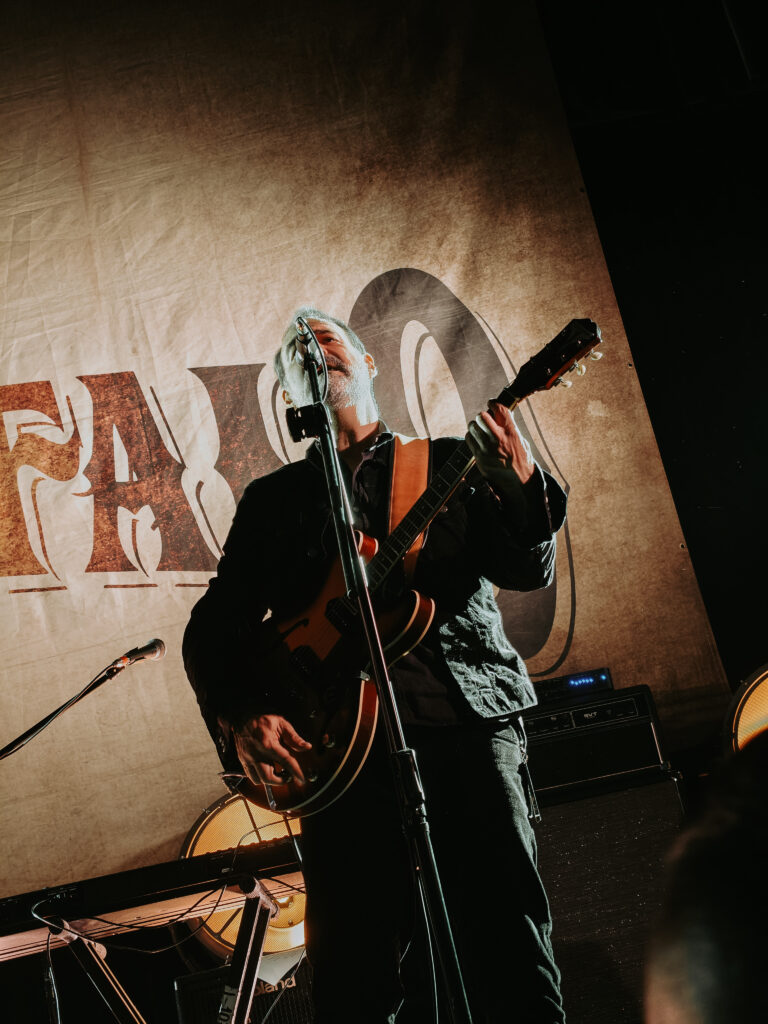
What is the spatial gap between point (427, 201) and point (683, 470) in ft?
5.55

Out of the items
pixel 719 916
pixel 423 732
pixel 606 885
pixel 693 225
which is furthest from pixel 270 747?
pixel 693 225

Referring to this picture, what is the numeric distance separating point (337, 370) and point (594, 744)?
4.42 feet

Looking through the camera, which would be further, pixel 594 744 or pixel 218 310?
pixel 218 310

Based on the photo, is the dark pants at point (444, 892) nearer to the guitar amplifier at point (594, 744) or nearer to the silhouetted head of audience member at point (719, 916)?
the guitar amplifier at point (594, 744)

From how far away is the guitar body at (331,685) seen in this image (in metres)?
1.61

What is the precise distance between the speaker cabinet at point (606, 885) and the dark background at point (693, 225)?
4.62 feet

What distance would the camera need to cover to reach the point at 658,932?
0.34m

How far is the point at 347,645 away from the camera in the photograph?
1744mm

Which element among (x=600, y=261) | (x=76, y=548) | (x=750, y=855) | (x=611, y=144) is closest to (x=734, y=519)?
(x=600, y=261)

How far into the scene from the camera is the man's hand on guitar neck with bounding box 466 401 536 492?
5.28 feet

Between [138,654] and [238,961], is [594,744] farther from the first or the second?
[138,654]

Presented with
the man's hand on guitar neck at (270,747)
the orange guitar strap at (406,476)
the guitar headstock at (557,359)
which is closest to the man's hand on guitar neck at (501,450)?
the guitar headstock at (557,359)

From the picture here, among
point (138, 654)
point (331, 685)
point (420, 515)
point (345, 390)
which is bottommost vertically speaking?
point (331, 685)

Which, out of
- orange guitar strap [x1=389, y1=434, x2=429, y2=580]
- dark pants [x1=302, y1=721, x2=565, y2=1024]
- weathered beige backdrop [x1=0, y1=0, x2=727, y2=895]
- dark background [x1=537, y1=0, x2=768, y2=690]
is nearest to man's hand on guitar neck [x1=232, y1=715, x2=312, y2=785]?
dark pants [x1=302, y1=721, x2=565, y2=1024]
